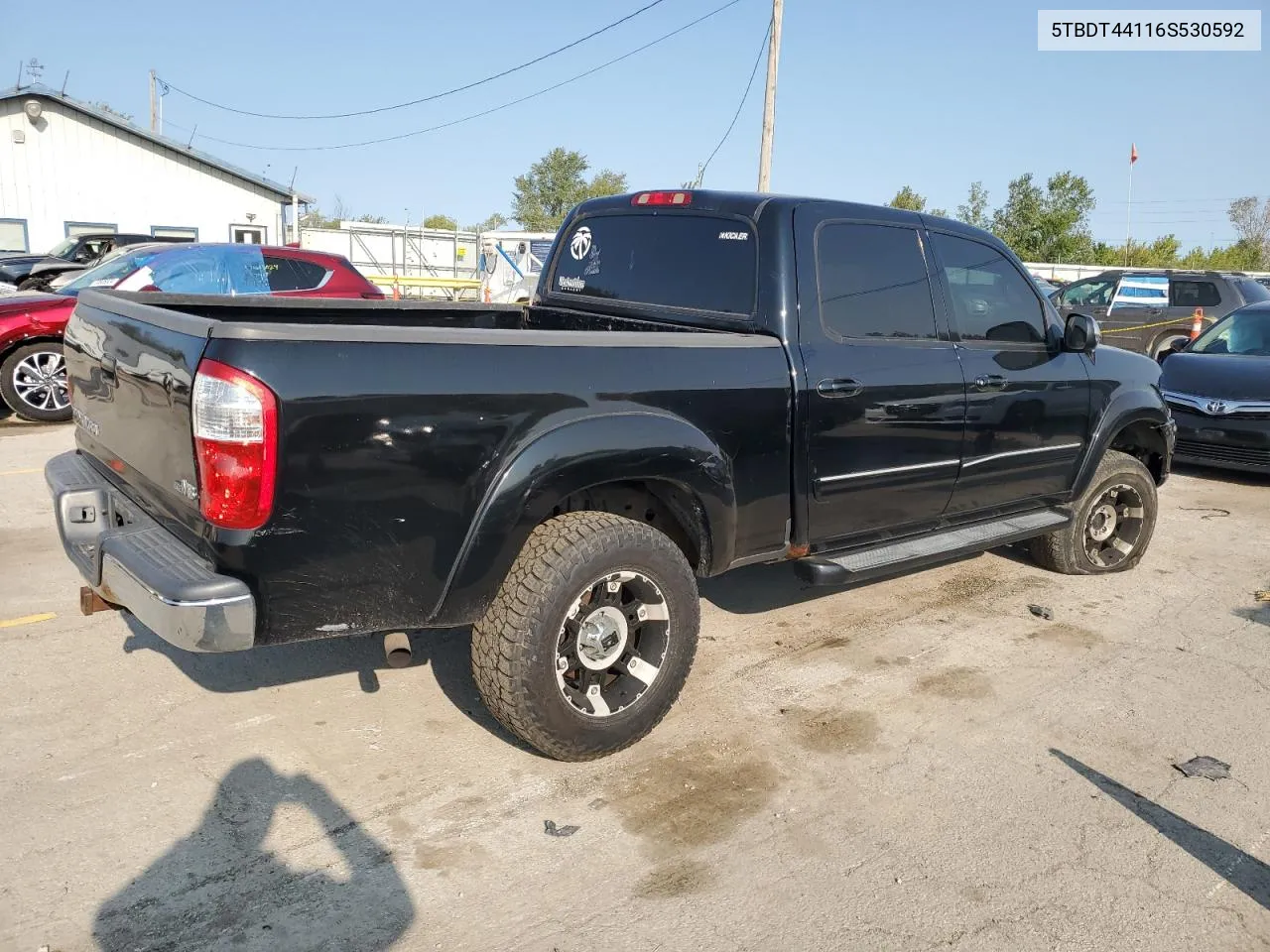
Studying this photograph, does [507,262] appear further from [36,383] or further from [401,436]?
[401,436]

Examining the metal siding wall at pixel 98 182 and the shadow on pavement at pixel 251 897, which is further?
the metal siding wall at pixel 98 182

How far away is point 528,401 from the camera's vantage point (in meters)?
3.02

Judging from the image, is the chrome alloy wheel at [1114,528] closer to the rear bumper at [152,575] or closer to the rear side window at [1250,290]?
the rear bumper at [152,575]

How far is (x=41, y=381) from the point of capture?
8828 mm

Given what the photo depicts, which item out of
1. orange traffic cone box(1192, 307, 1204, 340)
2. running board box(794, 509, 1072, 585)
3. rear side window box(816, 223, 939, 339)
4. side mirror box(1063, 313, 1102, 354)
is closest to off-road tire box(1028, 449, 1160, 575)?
running board box(794, 509, 1072, 585)

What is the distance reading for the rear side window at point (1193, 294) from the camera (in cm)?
1448

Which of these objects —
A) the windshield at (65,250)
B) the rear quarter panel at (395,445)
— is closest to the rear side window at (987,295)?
the rear quarter panel at (395,445)

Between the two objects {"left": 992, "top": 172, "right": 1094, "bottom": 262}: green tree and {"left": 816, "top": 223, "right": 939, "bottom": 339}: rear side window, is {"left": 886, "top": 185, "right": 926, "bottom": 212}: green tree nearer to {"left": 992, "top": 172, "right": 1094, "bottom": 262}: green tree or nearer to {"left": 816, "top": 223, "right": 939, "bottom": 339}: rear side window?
{"left": 992, "top": 172, "right": 1094, "bottom": 262}: green tree

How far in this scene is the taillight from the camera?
2.56 meters

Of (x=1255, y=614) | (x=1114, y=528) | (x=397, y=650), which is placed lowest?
(x=1255, y=614)

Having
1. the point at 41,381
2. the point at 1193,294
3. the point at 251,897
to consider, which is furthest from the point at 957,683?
the point at 1193,294

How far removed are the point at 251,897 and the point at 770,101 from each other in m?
16.9

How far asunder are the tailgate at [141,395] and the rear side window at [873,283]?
2.46 m

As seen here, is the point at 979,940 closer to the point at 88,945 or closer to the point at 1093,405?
the point at 88,945
